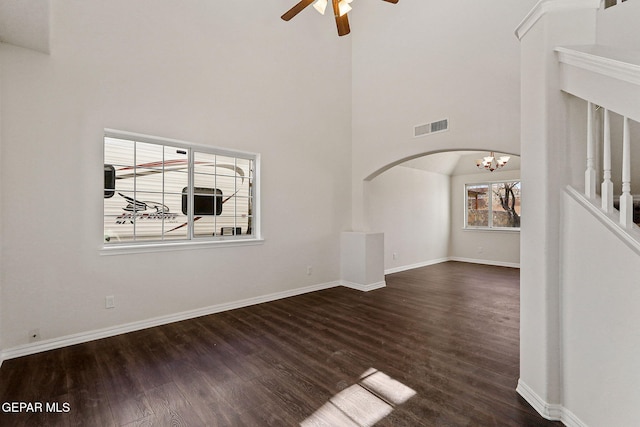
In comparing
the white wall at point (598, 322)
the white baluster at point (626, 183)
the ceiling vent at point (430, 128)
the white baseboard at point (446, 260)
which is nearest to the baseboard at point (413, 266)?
the white baseboard at point (446, 260)

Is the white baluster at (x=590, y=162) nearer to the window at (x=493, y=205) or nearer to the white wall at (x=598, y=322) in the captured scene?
the white wall at (x=598, y=322)

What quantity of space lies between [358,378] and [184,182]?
315cm

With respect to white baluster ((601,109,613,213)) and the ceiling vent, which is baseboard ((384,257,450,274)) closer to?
the ceiling vent

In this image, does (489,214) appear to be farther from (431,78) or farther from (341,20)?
(341,20)

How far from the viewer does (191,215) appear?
3.88 metres

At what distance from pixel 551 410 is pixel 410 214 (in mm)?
5595

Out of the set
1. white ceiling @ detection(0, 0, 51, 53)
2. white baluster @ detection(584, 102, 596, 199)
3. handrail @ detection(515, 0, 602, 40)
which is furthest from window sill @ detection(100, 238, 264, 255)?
handrail @ detection(515, 0, 602, 40)

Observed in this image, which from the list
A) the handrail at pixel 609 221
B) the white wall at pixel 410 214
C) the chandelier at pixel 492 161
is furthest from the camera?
the white wall at pixel 410 214

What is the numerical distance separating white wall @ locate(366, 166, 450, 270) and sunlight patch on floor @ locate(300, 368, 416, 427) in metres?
3.62

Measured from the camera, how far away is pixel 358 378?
90.7 inches

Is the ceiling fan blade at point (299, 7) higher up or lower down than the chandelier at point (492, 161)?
higher up

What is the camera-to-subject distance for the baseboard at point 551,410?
5.52ft

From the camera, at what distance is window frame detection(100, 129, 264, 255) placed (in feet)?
10.7

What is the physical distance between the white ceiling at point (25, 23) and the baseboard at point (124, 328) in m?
2.83
